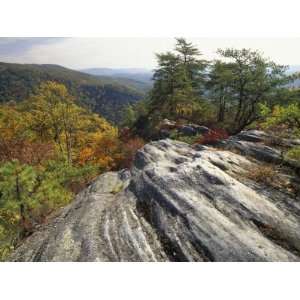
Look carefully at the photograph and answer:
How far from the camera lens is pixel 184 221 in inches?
439

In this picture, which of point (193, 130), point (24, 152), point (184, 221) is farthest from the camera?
point (193, 130)

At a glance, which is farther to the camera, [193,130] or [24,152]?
[193,130]

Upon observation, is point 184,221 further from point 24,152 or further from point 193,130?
point 193,130

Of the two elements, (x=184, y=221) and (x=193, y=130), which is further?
Answer: (x=193, y=130)

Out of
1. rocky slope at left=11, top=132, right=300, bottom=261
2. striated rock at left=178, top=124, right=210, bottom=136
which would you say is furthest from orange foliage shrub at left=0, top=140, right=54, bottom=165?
striated rock at left=178, top=124, right=210, bottom=136

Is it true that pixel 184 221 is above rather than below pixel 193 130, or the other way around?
above

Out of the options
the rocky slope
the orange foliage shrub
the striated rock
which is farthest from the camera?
the striated rock

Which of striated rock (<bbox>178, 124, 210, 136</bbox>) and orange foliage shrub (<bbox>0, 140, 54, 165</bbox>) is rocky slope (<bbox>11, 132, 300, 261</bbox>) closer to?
orange foliage shrub (<bbox>0, 140, 54, 165</bbox>)

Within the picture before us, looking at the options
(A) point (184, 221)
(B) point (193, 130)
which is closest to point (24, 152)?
(A) point (184, 221)

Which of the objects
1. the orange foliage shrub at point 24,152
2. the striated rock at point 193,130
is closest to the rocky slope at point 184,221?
the orange foliage shrub at point 24,152

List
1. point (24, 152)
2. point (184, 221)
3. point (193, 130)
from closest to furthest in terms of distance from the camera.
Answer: point (184, 221) < point (24, 152) < point (193, 130)

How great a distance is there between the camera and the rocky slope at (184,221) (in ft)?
33.2

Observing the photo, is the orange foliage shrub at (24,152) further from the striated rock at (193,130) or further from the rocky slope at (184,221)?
the striated rock at (193,130)

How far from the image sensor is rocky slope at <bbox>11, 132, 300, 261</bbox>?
33.2ft
